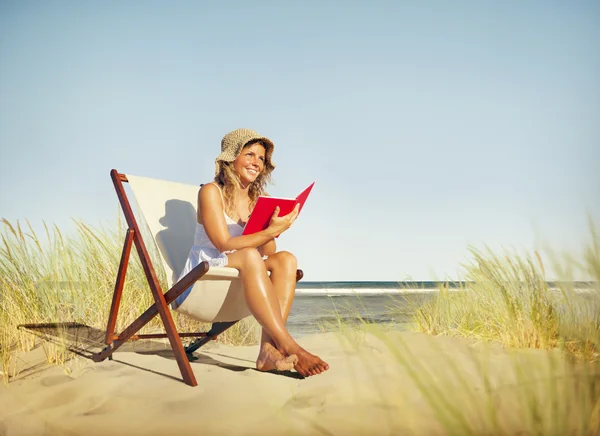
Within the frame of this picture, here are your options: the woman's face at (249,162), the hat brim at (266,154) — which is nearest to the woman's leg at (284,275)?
the woman's face at (249,162)

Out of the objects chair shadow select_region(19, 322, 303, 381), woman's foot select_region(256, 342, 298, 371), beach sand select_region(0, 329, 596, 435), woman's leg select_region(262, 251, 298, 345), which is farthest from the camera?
chair shadow select_region(19, 322, 303, 381)

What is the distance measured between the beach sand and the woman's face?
43.9 inches

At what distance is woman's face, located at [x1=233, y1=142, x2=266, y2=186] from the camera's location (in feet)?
10.4

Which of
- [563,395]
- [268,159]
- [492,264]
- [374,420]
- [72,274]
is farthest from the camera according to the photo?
[72,274]

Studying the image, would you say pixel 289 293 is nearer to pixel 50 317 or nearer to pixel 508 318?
pixel 508 318

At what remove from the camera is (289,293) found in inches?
116

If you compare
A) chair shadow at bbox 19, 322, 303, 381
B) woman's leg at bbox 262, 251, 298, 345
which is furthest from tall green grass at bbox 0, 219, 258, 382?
woman's leg at bbox 262, 251, 298, 345

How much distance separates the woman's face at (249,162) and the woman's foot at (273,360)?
992 millimetres

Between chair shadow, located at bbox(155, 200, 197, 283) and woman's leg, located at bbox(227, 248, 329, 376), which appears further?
chair shadow, located at bbox(155, 200, 197, 283)

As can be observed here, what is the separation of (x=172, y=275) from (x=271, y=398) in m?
1.24

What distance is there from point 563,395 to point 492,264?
8.19 feet

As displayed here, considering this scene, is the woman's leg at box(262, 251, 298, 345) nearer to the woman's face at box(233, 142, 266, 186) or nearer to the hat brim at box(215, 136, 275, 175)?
the woman's face at box(233, 142, 266, 186)

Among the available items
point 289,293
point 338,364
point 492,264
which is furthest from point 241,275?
point 492,264

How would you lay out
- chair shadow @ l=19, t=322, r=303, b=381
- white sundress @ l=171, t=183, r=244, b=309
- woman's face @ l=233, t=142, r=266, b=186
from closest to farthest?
1. white sundress @ l=171, t=183, r=244, b=309
2. woman's face @ l=233, t=142, r=266, b=186
3. chair shadow @ l=19, t=322, r=303, b=381
